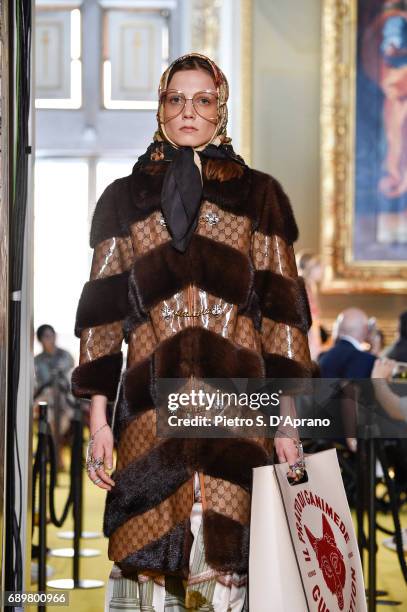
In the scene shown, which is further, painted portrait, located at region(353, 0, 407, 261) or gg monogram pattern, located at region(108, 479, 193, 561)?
painted portrait, located at region(353, 0, 407, 261)

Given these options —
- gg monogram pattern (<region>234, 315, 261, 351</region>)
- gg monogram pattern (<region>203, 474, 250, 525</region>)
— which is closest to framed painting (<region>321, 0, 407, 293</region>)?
gg monogram pattern (<region>234, 315, 261, 351</region>)

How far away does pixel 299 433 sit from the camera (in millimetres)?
2678

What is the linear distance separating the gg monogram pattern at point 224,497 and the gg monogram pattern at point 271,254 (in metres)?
0.52

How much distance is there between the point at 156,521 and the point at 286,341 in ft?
1.73

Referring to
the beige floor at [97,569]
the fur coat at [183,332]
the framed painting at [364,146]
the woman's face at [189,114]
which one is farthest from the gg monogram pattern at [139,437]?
the framed painting at [364,146]

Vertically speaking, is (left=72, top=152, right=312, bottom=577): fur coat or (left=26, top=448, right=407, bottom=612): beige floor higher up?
(left=72, top=152, right=312, bottom=577): fur coat

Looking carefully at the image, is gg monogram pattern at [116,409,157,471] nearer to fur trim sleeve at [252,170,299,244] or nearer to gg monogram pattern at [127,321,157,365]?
gg monogram pattern at [127,321,157,365]

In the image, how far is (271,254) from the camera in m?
2.70

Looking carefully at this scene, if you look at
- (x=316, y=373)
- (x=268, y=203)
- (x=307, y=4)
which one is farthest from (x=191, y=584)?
(x=307, y=4)

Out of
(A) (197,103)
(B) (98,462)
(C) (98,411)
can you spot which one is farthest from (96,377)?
(A) (197,103)

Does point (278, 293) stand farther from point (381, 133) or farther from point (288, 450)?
point (381, 133)

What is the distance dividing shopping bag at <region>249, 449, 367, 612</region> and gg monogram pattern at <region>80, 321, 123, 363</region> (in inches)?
18.3

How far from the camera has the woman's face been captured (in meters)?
2.68

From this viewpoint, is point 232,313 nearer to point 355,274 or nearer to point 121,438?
point 121,438
